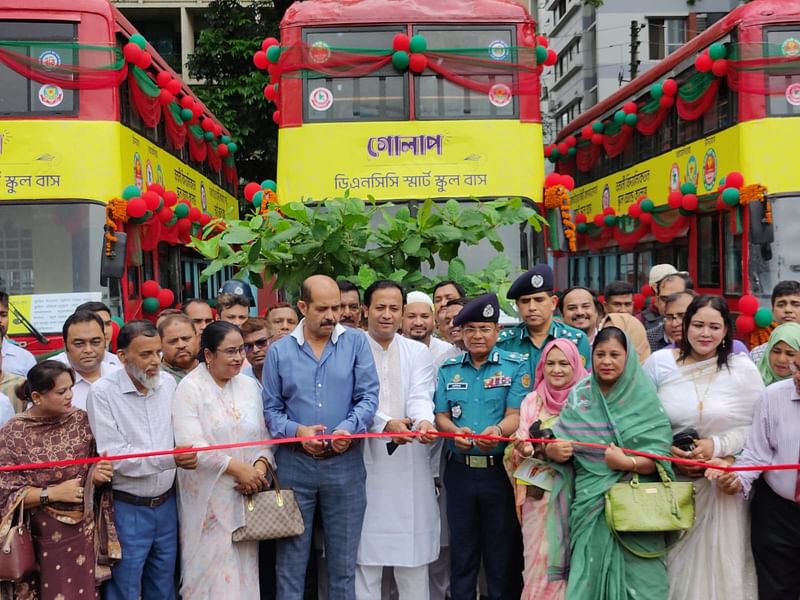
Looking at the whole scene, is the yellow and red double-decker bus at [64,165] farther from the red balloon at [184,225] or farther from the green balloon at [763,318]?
the green balloon at [763,318]

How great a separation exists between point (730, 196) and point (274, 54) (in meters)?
4.52

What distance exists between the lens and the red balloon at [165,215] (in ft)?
26.8

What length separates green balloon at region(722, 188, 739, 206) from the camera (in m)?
8.27

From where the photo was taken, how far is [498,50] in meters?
7.86

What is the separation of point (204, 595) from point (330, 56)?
5.36 meters

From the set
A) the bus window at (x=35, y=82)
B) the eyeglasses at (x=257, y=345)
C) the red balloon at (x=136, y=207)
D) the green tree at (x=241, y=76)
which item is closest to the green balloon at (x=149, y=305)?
the red balloon at (x=136, y=207)

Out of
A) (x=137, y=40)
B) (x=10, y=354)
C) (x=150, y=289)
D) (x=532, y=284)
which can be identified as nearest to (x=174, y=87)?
(x=137, y=40)

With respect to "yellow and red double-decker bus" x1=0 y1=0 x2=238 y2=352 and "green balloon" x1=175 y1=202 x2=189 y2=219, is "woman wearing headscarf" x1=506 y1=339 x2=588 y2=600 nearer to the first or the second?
"yellow and red double-decker bus" x1=0 y1=0 x2=238 y2=352

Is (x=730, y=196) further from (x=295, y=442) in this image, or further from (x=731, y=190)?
(x=295, y=442)

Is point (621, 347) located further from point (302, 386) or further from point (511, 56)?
point (511, 56)

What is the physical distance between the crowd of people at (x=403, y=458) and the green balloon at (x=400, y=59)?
3.98m

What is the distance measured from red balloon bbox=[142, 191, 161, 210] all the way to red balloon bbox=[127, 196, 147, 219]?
0.14m

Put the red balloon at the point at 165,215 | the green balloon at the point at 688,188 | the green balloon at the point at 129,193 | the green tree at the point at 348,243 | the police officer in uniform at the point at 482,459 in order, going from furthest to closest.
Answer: the green balloon at the point at 688,188 < the red balloon at the point at 165,215 < the green balloon at the point at 129,193 < the green tree at the point at 348,243 < the police officer in uniform at the point at 482,459

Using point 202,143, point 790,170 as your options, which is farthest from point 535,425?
point 202,143
